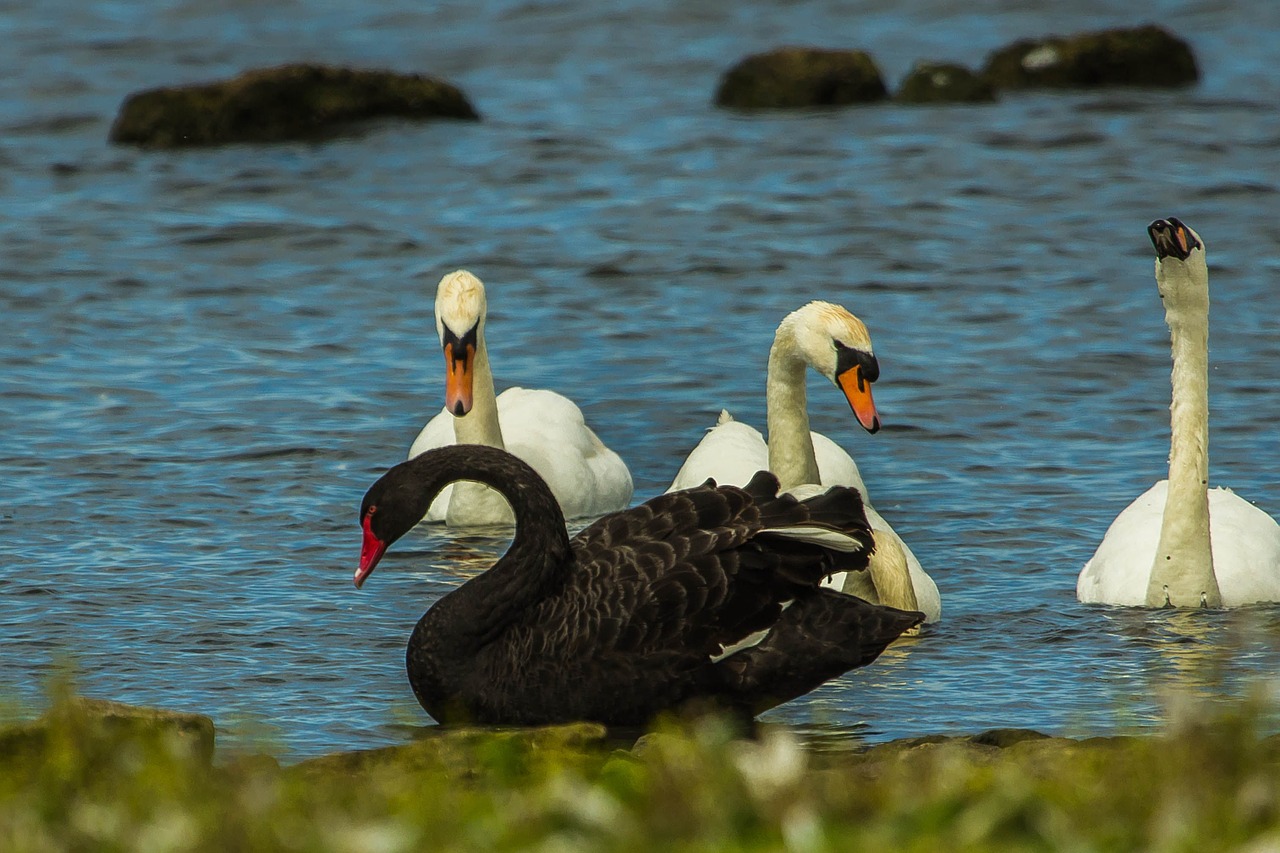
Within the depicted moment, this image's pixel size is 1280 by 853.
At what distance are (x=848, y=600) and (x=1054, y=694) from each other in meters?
1.00

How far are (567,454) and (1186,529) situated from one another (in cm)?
364

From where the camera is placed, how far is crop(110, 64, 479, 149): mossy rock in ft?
72.0

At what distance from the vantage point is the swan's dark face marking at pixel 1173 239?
343 inches

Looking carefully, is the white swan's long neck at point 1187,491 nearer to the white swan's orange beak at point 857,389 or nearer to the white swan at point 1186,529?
the white swan at point 1186,529

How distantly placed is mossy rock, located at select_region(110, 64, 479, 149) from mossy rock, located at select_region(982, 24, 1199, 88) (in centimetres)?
635

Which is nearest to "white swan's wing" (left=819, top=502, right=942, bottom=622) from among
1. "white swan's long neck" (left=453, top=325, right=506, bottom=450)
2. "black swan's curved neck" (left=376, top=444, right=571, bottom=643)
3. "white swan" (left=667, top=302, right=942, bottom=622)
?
"white swan" (left=667, top=302, right=942, bottom=622)

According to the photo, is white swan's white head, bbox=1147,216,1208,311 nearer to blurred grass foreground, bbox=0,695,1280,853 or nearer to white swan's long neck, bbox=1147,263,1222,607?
white swan's long neck, bbox=1147,263,1222,607

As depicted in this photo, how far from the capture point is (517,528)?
7.34m

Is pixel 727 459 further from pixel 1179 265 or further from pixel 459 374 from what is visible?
pixel 1179 265

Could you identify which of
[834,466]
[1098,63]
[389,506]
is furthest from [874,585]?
[1098,63]

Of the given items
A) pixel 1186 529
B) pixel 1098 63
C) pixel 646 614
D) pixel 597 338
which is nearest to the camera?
pixel 646 614

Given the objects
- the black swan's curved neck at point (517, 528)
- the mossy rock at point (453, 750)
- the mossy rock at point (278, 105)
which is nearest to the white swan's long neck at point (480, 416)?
the black swan's curved neck at point (517, 528)

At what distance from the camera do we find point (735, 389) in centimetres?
1346

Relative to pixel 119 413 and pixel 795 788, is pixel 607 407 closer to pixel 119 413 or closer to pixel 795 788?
pixel 119 413
